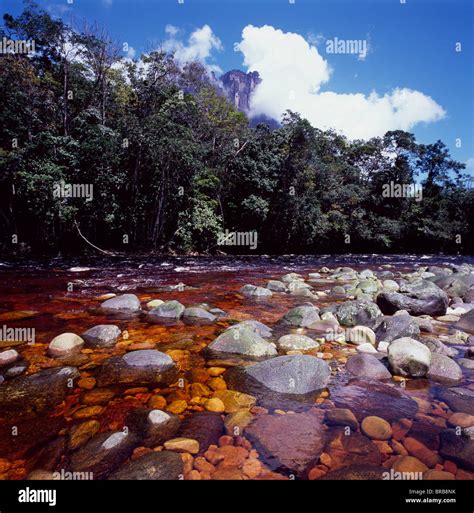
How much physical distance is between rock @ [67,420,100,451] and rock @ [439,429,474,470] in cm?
290

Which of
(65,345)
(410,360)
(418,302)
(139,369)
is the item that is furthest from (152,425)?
(418,302)

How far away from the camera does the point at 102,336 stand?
15.5 ft

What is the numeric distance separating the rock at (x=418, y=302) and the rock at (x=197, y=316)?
3.67 meters

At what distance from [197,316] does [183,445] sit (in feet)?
11.3

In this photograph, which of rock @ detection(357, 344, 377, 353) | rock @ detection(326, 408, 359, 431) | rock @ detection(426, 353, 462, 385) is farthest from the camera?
rock @ detection(357, 344, 377, 353)

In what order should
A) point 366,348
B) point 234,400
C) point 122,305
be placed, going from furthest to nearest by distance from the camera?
point 122,305 < point 366,348 < point 234,400

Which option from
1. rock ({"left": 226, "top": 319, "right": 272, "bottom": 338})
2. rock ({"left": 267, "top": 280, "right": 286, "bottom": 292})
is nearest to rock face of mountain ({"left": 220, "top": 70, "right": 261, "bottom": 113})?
rock ({"left": 267, "top": 280, "right": 286, "bottom": 292})

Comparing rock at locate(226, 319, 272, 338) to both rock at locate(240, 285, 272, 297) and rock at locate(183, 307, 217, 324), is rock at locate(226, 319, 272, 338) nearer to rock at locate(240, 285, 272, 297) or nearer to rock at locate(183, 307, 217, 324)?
rock at locate(183, 307, 217, 324)

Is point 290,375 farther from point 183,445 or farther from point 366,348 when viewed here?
point 366,348

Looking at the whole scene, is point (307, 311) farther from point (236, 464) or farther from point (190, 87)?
point (190, 87)

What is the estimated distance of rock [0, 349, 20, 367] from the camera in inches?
153

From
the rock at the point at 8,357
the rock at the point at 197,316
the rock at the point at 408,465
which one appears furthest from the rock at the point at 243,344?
the rock at the point at 8,357

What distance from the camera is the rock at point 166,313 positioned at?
19.2 feet

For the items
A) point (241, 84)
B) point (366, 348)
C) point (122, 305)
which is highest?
point (241, 84)
